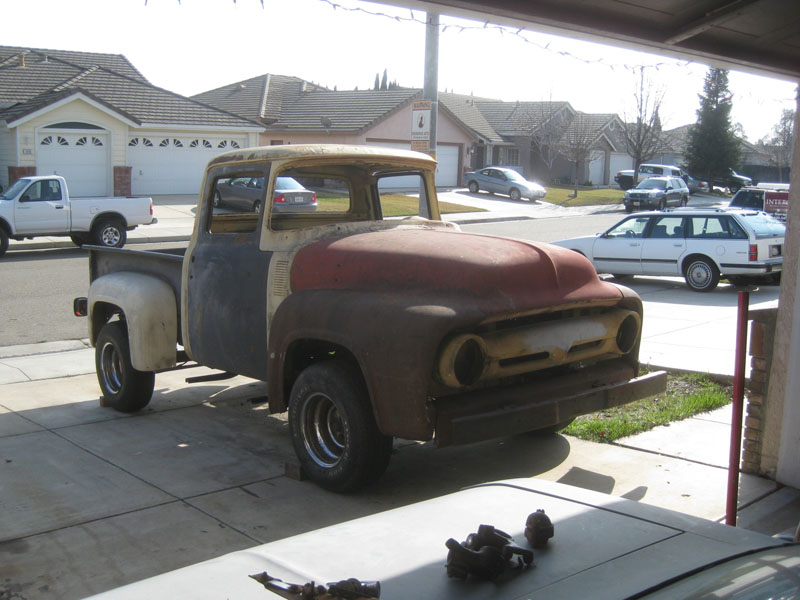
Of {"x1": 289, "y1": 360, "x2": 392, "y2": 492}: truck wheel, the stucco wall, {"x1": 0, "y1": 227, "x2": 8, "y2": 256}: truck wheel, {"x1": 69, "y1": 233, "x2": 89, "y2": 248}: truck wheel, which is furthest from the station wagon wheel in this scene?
the stucco wall

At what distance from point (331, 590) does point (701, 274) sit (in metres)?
14.3

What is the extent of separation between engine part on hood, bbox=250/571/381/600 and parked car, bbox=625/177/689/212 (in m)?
39.2

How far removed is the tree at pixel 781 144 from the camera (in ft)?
176

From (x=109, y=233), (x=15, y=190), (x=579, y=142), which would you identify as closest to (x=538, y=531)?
(x=109, y=233)

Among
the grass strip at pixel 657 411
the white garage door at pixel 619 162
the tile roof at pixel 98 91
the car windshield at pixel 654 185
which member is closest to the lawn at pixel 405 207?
the tile roof at pixel 98 91

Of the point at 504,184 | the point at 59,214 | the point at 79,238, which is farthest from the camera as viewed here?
the point at 504,184

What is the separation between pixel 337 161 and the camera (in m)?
A: 6.65

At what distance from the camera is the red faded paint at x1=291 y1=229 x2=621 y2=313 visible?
5.05 metres

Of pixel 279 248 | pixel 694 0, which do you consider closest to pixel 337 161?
pixel 279 248

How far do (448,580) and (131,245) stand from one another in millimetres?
21605

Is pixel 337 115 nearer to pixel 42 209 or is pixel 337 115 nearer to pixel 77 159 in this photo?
pixel 77 159

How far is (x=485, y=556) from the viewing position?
198cm

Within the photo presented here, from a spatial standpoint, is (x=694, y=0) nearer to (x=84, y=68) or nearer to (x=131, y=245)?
(x=131, y=245)

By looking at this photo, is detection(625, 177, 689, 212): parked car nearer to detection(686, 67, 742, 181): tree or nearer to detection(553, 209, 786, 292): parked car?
detection(686, 67, 742, 181): tree
